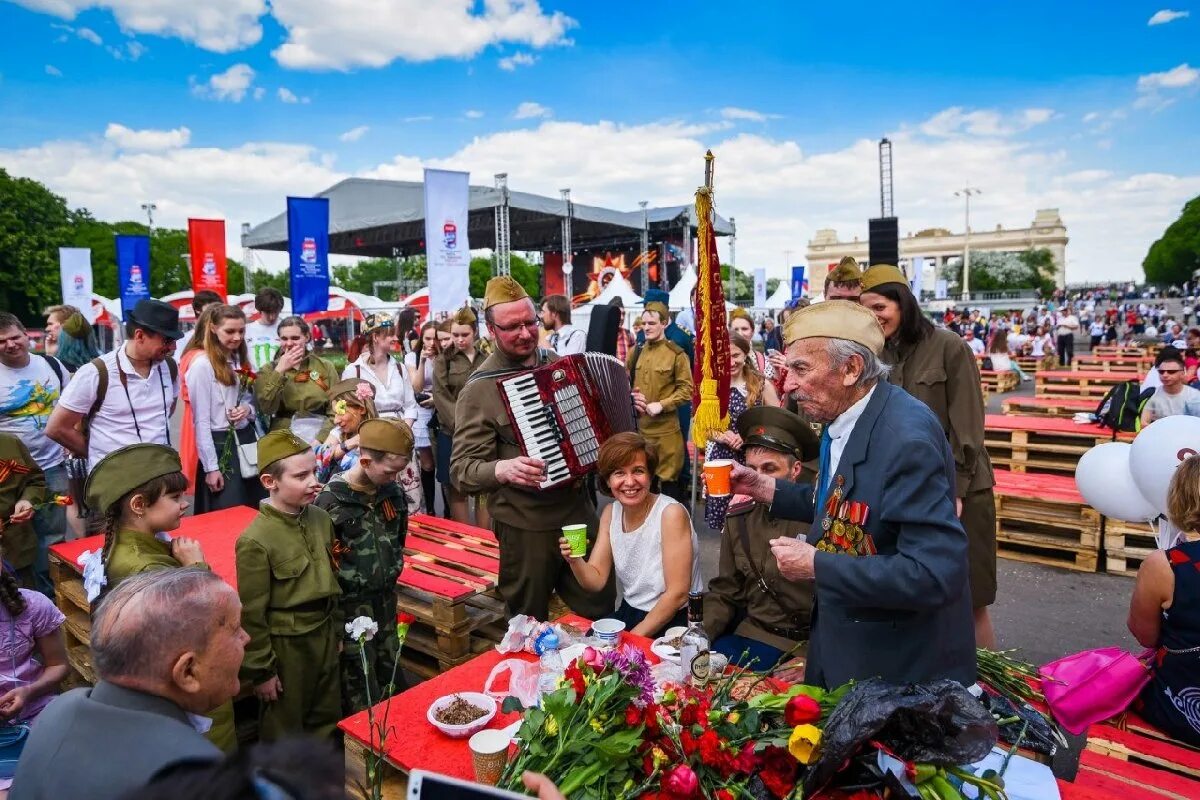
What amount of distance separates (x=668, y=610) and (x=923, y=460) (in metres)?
1.79

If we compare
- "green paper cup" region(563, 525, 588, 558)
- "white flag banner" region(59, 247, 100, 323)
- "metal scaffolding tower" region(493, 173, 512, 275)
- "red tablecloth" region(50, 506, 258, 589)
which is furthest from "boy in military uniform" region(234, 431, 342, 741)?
"metal scaffolding tower" region(493, 173, 512, 275)

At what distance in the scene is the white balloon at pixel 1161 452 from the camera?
12.3 ft

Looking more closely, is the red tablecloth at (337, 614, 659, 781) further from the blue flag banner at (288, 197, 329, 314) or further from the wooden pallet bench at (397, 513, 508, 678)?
the blue flag banner at (288, 197, 329, 314)

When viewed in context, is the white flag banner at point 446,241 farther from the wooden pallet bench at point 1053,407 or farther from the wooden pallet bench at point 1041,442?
the wooden pallet bench at point 1053,407

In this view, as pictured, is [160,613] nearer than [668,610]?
Yes

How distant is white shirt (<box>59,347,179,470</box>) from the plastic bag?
10.5 ft

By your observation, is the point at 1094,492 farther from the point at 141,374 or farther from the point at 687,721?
the point at 141,374

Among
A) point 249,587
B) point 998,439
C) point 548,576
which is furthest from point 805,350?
point 998,439

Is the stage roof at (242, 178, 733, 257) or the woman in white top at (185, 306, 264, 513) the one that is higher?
the stage roof at (242, 178, 733, 257)

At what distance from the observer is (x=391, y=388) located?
6.13m

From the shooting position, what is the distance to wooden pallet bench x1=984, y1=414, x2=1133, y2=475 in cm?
694

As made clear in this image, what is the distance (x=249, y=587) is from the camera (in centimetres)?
299

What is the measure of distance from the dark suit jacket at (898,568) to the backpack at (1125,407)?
237 inches

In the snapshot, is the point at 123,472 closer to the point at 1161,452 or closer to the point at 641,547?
the point at 641,547
